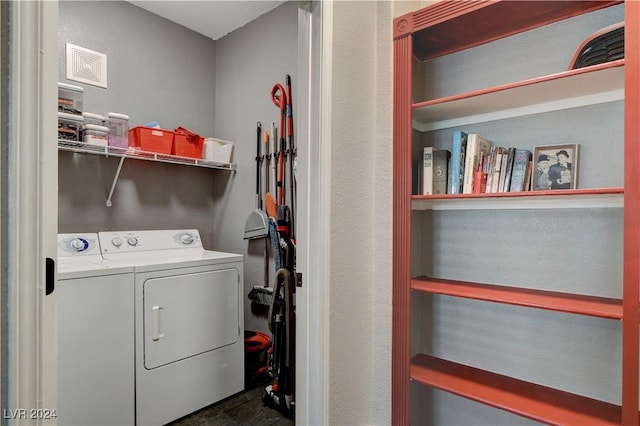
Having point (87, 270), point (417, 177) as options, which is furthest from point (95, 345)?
point (417, 177)

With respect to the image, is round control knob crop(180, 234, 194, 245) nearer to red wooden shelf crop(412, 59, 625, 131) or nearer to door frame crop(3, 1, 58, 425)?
red wooden shelf crop(412, 59, 625, 131)

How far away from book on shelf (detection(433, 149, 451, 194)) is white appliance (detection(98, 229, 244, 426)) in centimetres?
148

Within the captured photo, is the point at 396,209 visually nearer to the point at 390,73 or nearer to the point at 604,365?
the point at 390,73

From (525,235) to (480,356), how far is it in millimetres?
587

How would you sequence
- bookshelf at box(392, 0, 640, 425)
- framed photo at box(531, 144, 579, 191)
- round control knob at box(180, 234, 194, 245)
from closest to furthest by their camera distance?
bookshelf at box(392, 0, 640, 425), framed photo at box(531, 144, 579, 191), round control knob at box(180, 234, 194, 245)

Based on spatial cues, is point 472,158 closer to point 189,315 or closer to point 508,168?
point 508,168

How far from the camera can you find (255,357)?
2.68 meters

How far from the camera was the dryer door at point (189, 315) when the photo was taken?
6.64 ft

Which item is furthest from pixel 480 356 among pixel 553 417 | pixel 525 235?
pixel 525 235

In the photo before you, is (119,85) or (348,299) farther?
(119,85)

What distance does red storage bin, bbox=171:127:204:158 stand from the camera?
270cm

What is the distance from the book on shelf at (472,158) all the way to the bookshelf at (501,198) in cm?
6

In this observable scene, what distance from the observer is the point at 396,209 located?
159 cm

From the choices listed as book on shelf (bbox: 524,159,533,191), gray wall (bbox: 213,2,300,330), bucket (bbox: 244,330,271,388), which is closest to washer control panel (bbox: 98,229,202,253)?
gray wall (bbox: 213,2,300,330)
